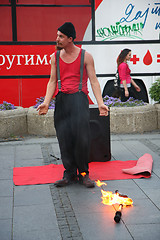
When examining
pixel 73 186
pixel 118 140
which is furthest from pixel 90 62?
pixel 118 140

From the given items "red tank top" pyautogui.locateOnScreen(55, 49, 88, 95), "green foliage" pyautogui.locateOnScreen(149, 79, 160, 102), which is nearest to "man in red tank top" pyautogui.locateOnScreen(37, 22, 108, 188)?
"red tank top" pyautogui.locateOnScreen(55, 49, 88, 95)

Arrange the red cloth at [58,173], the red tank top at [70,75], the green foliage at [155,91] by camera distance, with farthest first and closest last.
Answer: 1. the green foliage at [155,91]
2. the red cloth at [58,173]
3. the red tank top at [70,75]

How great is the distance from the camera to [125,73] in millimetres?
9766

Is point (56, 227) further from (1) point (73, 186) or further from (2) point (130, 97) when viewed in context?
(2) point (130, 97)

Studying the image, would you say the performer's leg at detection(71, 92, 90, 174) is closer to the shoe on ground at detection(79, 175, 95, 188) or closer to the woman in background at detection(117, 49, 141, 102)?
the shoe on ground at detection(79, 175, 95, 188)

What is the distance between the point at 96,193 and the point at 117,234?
4.09 ft

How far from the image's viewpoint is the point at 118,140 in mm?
8359

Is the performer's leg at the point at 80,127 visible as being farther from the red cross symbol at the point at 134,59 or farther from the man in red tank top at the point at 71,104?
the red cross symbol at the point at 134,59

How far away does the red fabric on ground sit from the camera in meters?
5.71

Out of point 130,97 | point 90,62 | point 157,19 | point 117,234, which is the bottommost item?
point 117,234

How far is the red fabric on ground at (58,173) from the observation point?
18.7 ft

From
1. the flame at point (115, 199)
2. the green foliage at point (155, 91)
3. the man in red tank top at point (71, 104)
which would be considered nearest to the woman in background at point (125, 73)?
the green foliage at point (155, 91)

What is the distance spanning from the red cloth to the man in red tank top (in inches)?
14.5

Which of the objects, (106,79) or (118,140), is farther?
(106,79)
